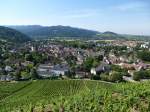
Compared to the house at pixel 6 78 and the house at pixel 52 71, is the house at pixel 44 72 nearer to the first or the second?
the house at pixel 52 71

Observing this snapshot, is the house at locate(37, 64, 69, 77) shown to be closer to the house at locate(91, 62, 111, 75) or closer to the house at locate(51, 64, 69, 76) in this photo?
the house at locate(51, 64, 69, 76)

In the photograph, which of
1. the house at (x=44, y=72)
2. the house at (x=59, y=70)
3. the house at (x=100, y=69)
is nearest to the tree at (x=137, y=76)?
the house at (x=100, y=69)

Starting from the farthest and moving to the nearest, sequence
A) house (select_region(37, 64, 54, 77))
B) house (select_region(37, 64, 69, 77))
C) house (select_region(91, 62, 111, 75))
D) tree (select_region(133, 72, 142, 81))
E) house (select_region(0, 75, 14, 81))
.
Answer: house (select_region(91, 62, 111, 75)) < house (select_region(37, 64, 69, 77)) < house (select_region(37, 64, 54, 77)) < house (select_region(0, 75, 14, 81)) < tree (select_region(133, 72, 142, 81))

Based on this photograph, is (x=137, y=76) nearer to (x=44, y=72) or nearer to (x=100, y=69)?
(x=100, y=69)

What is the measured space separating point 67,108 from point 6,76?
53314 mm

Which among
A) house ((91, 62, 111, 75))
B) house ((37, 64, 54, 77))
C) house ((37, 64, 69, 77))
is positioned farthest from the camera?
house ((91, 62, 111, 75))

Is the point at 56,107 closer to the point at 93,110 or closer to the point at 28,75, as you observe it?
the point at 93,110

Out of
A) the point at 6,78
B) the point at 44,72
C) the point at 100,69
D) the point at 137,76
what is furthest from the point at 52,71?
the point at 137,76

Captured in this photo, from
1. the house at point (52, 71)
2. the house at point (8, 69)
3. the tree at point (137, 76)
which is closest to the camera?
the tree at point (137, 76)

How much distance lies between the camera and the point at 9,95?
45.2 metres

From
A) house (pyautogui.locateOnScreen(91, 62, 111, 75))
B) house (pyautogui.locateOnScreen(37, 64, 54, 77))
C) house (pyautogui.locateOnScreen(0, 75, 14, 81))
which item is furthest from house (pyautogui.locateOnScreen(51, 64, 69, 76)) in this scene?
house (pyautogui.locateOnScreen(0, 75, 14, 81))

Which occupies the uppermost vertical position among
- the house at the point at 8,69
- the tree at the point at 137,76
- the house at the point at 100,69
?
the tree at the point at 137,76

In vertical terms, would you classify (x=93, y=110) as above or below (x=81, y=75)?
above

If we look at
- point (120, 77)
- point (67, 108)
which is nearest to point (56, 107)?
point (67, 108)
